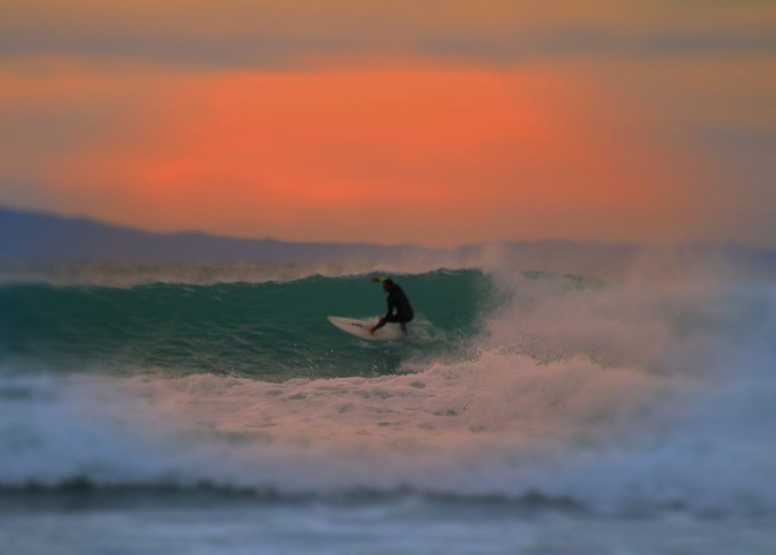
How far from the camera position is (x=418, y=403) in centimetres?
992

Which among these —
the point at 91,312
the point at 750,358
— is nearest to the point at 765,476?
the point at 750,358

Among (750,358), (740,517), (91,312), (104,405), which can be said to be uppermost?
(91,312)

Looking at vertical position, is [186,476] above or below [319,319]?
below

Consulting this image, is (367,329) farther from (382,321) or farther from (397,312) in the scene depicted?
(397,312)

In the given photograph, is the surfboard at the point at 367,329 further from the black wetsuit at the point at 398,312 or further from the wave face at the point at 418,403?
the wave face at the point at 418,403

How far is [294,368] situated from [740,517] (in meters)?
6.92

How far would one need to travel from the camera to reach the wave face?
7715mm

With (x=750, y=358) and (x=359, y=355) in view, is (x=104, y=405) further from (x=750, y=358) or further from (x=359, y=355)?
(x=750, y=358)

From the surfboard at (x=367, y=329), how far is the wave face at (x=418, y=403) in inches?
7.9

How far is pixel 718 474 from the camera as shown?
760 centimetres

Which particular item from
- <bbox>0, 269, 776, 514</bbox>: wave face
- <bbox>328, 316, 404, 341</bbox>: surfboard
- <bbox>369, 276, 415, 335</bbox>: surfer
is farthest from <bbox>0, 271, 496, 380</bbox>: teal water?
<bbox>369, 276, 415, 335</bbox>: surfer

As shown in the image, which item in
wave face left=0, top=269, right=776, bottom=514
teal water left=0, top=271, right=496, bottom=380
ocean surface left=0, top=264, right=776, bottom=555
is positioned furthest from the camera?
teal water left=0, top=271, right=496, bottom=380

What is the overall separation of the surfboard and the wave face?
0.20m

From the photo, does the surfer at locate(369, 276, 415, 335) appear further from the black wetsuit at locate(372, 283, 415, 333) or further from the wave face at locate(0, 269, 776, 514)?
the wave face at locate(0, 269, 776, 514)
